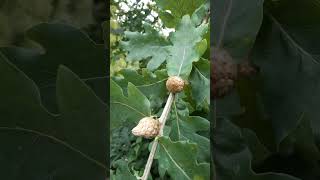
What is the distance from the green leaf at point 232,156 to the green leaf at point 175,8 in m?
0.30

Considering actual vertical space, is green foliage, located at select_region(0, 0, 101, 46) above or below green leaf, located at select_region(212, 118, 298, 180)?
above

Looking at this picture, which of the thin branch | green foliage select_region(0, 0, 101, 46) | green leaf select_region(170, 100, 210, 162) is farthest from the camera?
green leaf select_region(170, 100, 210, 162)

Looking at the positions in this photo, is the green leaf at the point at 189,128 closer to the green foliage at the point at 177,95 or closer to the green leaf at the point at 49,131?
the green foliage at the point at 177,95

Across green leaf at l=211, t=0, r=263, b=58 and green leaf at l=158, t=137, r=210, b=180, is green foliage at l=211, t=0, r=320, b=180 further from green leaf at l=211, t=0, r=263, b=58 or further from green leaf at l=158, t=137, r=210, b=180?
green leaf at l=158, t=137, r=210, b=180

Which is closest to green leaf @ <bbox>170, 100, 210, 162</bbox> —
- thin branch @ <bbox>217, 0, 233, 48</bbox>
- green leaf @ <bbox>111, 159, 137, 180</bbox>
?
→ green leaf @ <bbox>111, 159, 137, 180</bbox>

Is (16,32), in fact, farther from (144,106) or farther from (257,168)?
(257,168)

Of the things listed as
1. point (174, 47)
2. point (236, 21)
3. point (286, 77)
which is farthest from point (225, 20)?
point (174, 47)

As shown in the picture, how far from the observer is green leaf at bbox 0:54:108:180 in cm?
77

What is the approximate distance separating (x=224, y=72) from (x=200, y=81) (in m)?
0.16

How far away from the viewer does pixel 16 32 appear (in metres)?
0.80

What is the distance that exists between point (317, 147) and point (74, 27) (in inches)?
17.3

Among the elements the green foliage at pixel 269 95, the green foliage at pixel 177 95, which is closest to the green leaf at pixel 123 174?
the green foliage at pixel 177 95

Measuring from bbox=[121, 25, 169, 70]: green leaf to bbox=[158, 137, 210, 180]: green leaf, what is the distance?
0.53 ft

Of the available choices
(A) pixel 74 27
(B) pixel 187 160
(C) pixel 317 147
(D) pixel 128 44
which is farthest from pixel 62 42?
(C) pixel 317 147
